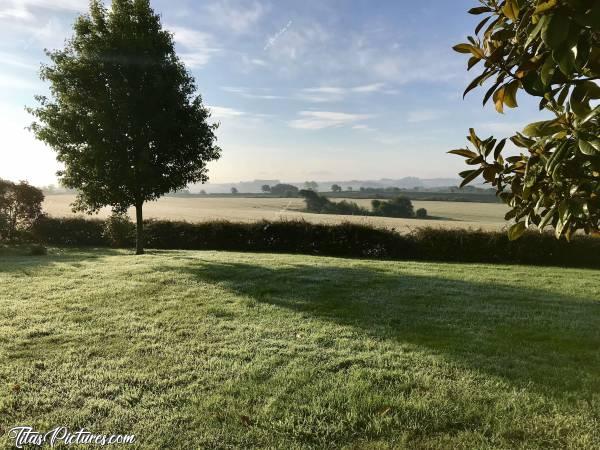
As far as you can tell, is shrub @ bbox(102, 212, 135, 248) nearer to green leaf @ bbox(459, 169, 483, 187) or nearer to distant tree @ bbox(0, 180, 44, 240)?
distant tree @ bbox(0, 180, 44, 240)

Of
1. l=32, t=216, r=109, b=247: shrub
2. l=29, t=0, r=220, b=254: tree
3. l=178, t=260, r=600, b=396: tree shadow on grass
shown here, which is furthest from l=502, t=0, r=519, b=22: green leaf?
l=32, t=216, r=109, b=247: shrub

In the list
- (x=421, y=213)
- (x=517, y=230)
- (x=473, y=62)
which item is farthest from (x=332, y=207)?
(x=473, y=62)

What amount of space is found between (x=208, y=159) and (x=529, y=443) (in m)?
13.8

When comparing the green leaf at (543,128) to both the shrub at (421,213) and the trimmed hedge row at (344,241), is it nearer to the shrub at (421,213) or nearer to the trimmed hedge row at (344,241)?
the trimmed hedge row at (344,241)

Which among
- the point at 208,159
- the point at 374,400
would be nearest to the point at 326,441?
the point at 374,400

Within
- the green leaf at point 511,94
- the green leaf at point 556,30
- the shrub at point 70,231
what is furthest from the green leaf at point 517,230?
the shrub at point 70,231

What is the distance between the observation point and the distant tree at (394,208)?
34281 mm

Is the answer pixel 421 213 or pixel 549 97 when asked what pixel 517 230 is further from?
pixel 421 213

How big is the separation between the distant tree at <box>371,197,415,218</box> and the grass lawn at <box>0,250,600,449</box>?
2568 centimetres

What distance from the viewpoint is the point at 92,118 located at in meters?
13.1

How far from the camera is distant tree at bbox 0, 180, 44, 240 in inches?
772

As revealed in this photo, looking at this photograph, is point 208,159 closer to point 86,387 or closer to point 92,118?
point 92,118

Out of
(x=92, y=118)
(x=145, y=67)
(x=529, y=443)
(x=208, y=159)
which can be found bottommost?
(x=529, y=443)

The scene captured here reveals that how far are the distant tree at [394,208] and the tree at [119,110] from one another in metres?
22.9
